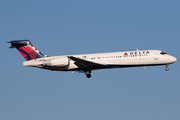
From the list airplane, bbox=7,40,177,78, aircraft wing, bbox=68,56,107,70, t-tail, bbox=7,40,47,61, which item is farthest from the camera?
t-tail, bbox=7,40,47,61

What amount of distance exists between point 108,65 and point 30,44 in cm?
1220

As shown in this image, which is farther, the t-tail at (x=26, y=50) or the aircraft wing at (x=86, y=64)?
the t-tail at (x=26, y=50)

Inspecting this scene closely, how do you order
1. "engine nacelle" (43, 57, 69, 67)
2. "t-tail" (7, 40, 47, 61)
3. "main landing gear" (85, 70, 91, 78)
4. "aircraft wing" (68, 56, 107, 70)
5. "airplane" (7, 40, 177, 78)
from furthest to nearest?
"t-tail" (7, 40, 47, 61) < "main landing gear" (85, 70, 91, 78) < "airplane" (7, 40, 177, 78) < "engine nacelle" (43, 57, 69, 67) < "aircraft wing" (68, 56, 107, 70)

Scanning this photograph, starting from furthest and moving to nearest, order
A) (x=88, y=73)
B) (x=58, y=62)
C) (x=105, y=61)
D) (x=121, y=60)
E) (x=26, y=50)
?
(x=26, y=50), (x=88, y=73), (x=105, y=61), (x=121, y=60), (x=58, y=62)

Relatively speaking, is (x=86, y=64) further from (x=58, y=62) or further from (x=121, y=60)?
(x=121, y=60)

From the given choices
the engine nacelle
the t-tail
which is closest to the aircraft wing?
the engine nacelle

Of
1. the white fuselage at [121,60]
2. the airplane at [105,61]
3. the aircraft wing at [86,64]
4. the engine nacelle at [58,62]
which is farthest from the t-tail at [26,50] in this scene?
the aircraft wing at [86,64]

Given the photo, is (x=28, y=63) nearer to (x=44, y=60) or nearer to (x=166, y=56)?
(x=44, y=60)

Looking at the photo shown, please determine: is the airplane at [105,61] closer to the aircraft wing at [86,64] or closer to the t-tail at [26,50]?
the aircraft wing at [86,64]

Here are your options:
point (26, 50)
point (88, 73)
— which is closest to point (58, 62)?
point (88, 73)

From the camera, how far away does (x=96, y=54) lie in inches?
1524

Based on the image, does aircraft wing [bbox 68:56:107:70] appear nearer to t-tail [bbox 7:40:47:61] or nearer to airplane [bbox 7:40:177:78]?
airplane [bbox 7:40:177:78]

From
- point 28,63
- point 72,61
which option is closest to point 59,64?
point 72,61

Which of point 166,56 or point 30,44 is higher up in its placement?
point 30,44
